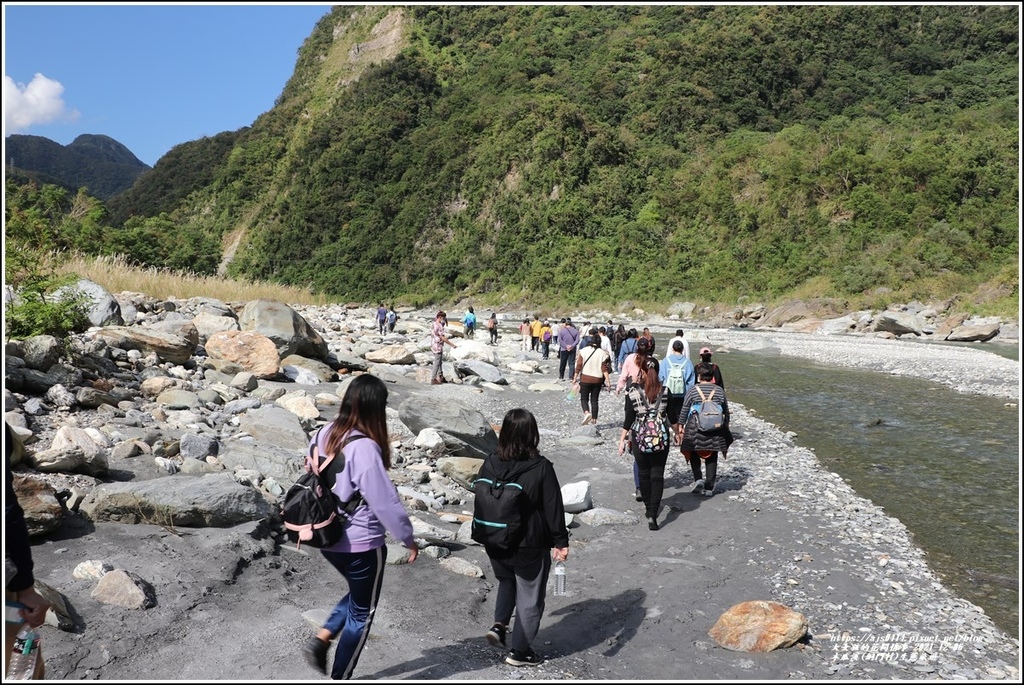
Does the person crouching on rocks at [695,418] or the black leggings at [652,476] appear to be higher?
the person crouching on rocks at [695,418]

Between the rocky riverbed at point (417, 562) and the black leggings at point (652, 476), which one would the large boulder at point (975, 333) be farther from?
the black leggings at point (652, 476)

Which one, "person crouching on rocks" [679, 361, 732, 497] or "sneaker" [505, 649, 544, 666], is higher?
"person crouching on rocks" [679, 361, 732, 497]

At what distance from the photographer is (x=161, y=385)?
9523 mm

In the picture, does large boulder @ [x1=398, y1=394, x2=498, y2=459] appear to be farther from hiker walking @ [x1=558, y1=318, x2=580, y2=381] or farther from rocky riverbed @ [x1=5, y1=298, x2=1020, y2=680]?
hiker walking @ [x1=558, y1=318, x2=580, y2=381]

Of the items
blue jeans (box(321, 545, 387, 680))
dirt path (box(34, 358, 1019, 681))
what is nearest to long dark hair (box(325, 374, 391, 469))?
blue jeans (box(321, 545, 387, 680))

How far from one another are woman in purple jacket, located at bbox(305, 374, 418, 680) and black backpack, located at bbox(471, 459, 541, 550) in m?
0.64

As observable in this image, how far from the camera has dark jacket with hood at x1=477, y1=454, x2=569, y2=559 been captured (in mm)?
4203

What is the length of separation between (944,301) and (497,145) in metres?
54.4

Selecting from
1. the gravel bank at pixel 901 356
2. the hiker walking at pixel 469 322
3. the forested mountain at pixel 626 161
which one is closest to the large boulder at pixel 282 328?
the hiker walking at pixel 469 322

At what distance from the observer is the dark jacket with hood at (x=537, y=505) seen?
4.20m

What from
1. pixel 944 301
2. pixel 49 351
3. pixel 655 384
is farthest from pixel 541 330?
pixel 944 301

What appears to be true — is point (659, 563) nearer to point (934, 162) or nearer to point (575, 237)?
point (934, 162)

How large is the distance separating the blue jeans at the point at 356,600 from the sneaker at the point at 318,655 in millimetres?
83

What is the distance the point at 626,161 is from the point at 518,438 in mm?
77020
